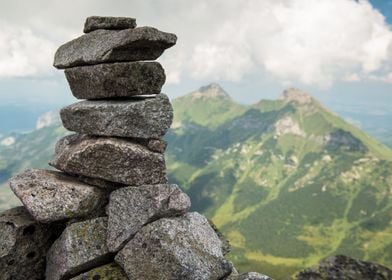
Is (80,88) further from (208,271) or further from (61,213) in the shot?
(208,271)

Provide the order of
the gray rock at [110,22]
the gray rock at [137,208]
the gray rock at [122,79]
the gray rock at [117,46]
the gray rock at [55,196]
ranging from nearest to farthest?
1. the gray rock at [137,208]
2. the gray rock at [55,196]
3. the gray rock at [117,46]
4. the gray rock at [122,79]
5. the gray rock at [110,22]

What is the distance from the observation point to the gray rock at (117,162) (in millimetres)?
21578

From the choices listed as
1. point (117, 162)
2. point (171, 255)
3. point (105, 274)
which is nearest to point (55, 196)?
point (117, 162)

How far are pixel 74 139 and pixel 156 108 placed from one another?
6.13m

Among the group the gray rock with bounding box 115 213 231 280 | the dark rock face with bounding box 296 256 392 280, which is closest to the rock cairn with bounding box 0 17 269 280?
the gray rock with bounding box 115 213 231 280

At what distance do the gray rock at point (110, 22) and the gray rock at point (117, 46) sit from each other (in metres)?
0.51

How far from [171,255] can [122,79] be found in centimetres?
1012

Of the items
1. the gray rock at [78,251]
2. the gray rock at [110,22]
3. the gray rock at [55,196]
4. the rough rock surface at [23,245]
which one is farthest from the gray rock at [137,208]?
the gray rock at [110,22]

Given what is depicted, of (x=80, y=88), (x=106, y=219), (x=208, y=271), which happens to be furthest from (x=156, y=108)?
(x=208, y=271)

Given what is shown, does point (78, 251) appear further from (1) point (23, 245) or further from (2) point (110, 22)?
(2) point (110, 22)

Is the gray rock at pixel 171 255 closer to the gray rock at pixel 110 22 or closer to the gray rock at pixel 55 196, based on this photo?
the gray rock at pixel 55 196

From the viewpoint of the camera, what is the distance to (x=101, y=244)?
20594mm

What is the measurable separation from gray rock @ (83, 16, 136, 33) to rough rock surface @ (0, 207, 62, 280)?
11825mm

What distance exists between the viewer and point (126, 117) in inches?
866
